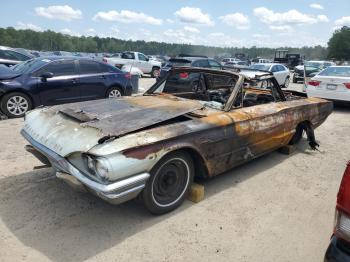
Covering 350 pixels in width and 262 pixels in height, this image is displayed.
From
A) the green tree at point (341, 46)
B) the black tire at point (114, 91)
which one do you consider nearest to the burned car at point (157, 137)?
the black tire at point (114, 91)

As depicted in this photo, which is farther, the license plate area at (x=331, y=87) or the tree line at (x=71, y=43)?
the tree line at (x=71, y=43)

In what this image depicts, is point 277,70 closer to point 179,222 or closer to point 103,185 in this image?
point 179,222

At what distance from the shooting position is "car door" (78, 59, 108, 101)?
27.4 feet

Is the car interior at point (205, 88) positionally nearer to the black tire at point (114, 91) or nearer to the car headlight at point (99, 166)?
the car headlight at point (99, 166)

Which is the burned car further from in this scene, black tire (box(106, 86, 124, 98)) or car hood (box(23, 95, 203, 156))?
black tire (box(106, 86, 124, 98))

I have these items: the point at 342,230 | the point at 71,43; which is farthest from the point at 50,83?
the point at 71,43

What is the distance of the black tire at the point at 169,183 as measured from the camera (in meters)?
3.33

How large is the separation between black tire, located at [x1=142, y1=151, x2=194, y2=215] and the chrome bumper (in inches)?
9.1

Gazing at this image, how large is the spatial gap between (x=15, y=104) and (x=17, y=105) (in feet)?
0.16

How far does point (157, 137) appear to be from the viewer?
3.22 metres

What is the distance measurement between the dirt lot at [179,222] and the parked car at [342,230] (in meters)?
1.03

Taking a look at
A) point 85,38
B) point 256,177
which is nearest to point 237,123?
point 256,177

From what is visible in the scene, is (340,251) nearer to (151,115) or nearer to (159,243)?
(159,243)

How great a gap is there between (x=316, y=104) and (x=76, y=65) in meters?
5.83
